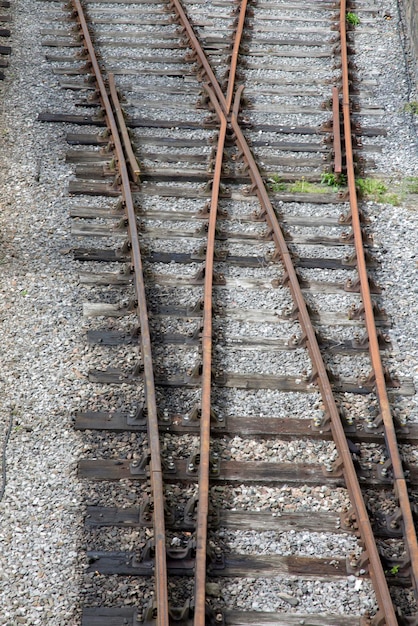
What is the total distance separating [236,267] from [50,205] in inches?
89.6

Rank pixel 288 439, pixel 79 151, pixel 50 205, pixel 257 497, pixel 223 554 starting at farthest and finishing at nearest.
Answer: pixel 79 151
pixel 50 205
pixel 288 439
pixel 257 497
pixel 223 554

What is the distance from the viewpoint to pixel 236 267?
8531mm

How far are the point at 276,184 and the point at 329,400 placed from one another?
12.6 feet

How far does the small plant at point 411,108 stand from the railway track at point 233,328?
765 mm

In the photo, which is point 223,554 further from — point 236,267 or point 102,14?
point 102,14

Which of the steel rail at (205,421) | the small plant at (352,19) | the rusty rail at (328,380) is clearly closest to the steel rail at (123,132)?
the steel rail at (205,421)

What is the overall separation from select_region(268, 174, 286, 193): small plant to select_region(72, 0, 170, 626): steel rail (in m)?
1.65

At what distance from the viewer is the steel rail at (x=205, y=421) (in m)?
5.30

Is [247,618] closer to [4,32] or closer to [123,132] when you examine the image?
[123,132]

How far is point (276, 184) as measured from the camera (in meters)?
9.90

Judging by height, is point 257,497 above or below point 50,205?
below

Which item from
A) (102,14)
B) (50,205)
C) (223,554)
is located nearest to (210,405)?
(223,554)

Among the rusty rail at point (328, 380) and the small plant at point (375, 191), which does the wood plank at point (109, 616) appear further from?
the small plant at point (375, 191)

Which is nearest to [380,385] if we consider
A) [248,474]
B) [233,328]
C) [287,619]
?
[248,474]
